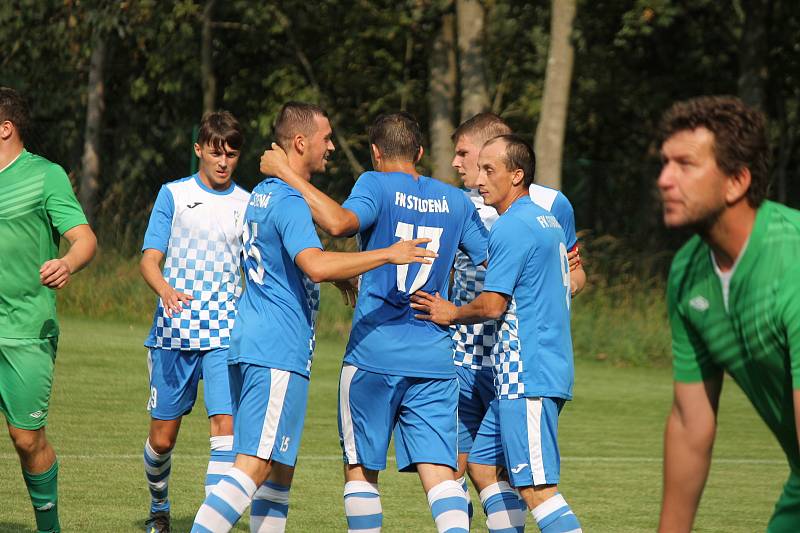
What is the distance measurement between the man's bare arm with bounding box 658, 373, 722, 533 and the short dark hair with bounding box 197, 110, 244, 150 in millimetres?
4002

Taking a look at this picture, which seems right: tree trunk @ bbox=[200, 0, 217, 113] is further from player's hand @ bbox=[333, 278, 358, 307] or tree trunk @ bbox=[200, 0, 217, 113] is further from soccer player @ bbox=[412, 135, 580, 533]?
soccer player @ bbox=[412, 135, 580, 533]

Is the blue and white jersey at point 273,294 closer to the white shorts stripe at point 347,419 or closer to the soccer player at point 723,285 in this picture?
the white shorts stripe at point 347,419

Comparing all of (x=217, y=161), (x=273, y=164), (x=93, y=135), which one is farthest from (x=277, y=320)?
(x=93, y=135)

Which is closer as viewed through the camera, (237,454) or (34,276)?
(237,454)

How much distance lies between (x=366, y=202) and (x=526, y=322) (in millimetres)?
930

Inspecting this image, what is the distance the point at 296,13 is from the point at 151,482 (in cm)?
2005

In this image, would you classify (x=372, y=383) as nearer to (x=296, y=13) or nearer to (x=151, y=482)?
(x=151, y=482)

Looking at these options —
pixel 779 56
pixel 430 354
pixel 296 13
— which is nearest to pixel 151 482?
pixel 430 354

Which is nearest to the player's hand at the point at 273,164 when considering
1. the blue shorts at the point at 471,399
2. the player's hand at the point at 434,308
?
the player's hand at the point at 434,308

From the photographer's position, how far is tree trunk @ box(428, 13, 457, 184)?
67.2ft

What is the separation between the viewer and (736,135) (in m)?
3.37

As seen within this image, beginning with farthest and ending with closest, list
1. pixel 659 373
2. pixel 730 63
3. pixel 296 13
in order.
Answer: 1. pixel 730 63
2. pixel 296 13
3. pixel 659 373

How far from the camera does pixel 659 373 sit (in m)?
16.5

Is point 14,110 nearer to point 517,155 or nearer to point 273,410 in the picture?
point 273,410
